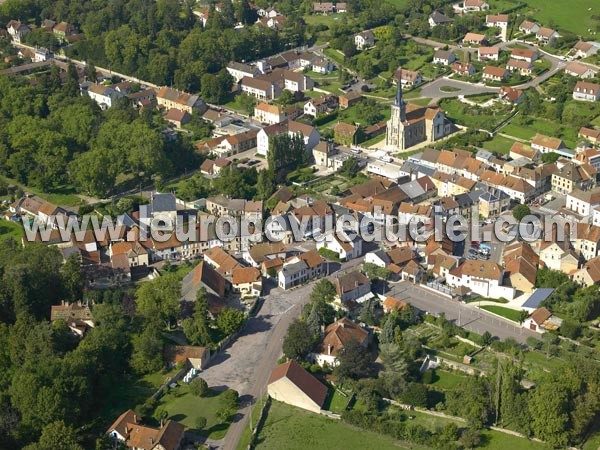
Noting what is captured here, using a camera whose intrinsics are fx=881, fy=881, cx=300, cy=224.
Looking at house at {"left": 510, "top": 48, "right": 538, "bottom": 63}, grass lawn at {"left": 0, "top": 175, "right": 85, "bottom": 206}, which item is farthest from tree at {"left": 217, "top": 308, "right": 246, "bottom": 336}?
house at {"left": 510, "top": 48, "right": 538, "bottom": 63}

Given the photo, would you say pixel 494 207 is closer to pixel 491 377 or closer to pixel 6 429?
pixel 491 377

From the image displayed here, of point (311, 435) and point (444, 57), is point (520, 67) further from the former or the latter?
point (311, 435)

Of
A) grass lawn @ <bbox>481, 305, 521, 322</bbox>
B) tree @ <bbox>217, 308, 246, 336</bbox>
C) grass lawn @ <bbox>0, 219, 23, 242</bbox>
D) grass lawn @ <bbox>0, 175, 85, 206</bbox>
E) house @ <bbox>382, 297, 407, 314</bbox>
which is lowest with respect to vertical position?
grass lawn @ <bbox>0, 175, 85, 206</bbox>

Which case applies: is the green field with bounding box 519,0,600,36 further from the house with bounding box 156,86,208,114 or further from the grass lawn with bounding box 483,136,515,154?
the house with bounding box 156,86,208,114

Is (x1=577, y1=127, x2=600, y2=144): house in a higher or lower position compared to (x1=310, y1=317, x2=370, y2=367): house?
lower

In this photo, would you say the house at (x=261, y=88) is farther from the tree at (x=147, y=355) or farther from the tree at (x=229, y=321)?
the tree at (x=147, y=355)

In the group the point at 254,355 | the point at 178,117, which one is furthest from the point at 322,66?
the point at 254,355

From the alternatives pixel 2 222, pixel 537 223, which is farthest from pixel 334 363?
pixel 2 222
